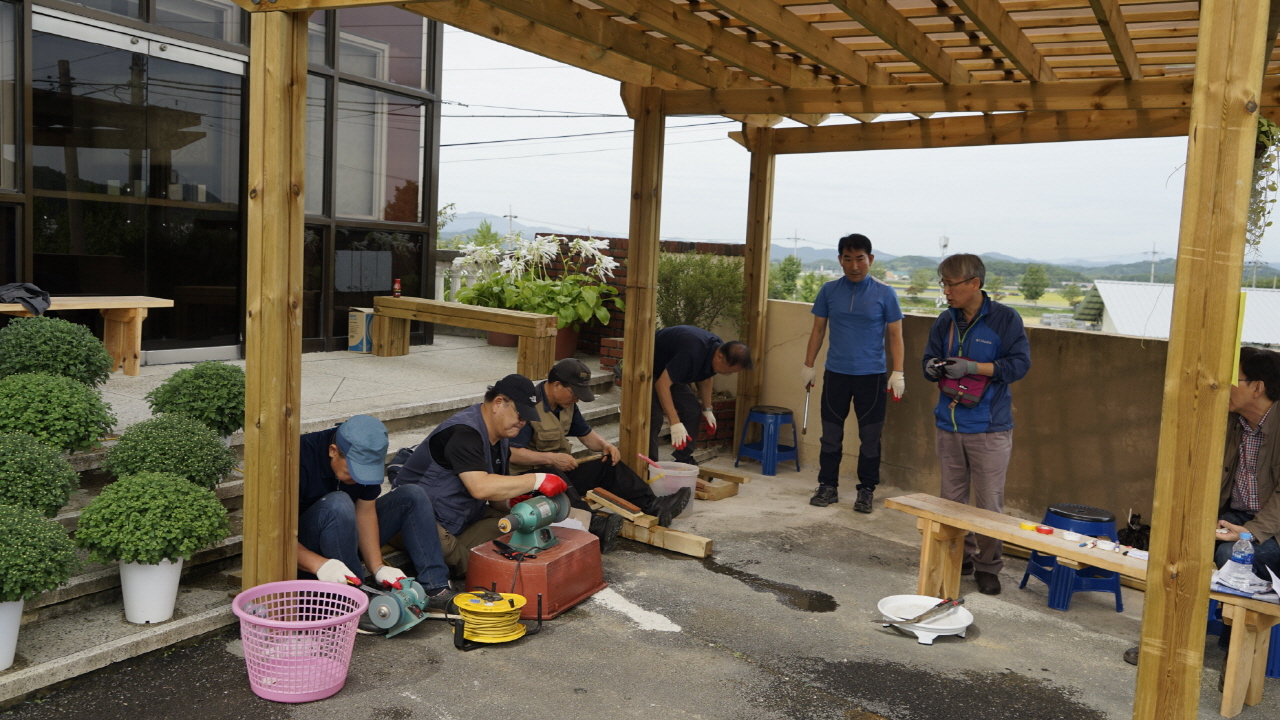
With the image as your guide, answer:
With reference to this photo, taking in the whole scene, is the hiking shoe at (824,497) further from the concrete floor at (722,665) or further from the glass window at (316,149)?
the glass window at (316,149)

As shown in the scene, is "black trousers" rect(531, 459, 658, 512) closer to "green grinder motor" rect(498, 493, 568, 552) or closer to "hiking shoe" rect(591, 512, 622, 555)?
"hiking shoe" rect(591, 512, 622, 555)

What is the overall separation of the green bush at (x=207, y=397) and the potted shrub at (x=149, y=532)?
0.98 meters

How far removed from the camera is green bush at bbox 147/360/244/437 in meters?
4.68

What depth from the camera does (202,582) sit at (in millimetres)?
4184

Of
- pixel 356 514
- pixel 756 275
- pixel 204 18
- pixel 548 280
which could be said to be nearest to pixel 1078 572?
pixel 356 514

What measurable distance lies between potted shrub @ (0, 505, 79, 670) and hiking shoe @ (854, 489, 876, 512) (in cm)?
476

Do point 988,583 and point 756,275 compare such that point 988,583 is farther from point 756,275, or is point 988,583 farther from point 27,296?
point 27,296

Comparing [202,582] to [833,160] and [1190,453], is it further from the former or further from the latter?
[833,160]

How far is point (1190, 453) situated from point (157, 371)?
260 inches

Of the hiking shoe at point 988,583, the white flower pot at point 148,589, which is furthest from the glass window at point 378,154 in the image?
the hiking shoe at point 988,583

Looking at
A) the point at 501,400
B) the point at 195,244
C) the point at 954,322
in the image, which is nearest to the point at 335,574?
the point at 501,400

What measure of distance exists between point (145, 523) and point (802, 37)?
3.67 m

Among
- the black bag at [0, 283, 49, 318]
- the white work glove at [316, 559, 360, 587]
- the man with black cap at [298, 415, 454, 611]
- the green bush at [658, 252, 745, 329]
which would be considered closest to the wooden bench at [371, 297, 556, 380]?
the green bush at [658, 252, 745, 329]

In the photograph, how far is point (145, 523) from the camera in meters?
3.51
